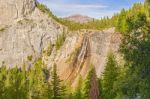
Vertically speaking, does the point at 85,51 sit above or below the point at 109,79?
above

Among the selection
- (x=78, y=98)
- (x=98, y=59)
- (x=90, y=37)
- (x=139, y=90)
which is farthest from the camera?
(x=90, y=37)

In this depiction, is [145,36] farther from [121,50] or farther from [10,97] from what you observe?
[10,97]

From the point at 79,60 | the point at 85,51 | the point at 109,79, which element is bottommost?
the point at 79,60

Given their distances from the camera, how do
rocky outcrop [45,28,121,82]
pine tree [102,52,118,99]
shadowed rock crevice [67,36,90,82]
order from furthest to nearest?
shadowed rock crevice [67,36,90,82], rocky outcrop [45,28,121,82], pine tree [102,52,118,99]

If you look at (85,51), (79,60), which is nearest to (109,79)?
(79,60)

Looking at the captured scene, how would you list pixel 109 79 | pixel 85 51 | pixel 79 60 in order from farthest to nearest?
pixel 85 51
pixel 79 60
pixel 109 79

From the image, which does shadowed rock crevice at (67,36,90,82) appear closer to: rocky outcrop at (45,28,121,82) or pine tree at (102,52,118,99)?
rocky outcrop at (45,28,121,82)

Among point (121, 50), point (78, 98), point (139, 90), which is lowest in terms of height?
point (78, 98)

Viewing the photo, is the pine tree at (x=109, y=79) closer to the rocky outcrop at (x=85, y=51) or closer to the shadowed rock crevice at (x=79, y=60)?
the rocky outcrop at (x=85, y=51)

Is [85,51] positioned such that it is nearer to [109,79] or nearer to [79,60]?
[79,60]

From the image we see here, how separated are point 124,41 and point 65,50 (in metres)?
171

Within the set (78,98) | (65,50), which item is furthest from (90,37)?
(78,98)

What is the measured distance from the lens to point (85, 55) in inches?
7111

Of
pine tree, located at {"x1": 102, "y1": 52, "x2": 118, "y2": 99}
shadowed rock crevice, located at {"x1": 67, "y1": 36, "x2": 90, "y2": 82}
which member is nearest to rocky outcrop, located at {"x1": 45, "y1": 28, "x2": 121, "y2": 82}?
shadowed rock crevice, located at {"x1": 67, "y1": 36, "x2": 90, "y2": 82}
